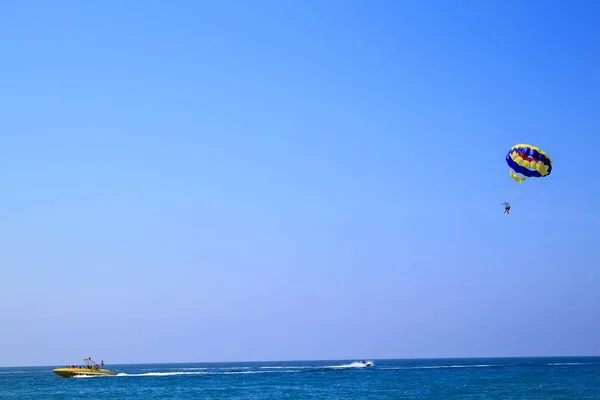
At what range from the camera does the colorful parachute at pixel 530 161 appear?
154ft

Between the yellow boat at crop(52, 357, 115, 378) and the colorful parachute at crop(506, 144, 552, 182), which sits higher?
the colorful parachute at crop(506, 144, 552, 182)

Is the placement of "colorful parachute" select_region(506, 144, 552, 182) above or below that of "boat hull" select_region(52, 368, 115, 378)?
above

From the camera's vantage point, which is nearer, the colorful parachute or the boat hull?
the colorful parachute

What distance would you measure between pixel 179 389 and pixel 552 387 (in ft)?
147

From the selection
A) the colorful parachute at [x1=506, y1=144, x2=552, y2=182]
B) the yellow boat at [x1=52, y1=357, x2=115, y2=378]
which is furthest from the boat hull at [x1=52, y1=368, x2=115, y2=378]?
the colorful parachute at [x1=506, y1=144, x2=552, y2=182]

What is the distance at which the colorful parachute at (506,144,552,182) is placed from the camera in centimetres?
4703

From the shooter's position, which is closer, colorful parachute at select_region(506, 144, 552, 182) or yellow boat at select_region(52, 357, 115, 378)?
colorful parachute at select_region(506, 144, 552, 182)

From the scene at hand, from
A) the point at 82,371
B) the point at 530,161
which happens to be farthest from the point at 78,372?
the point at 530,161

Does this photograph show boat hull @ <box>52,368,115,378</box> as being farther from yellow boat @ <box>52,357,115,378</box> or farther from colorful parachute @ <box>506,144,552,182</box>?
colorful parachute @ <box>506,144,552,182</box>

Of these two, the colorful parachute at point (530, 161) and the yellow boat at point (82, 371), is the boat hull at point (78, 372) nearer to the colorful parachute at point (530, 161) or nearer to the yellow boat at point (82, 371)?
the yellow boat at point (82, 371)

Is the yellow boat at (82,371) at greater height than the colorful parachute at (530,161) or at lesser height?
lesser

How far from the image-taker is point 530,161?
1853 inches

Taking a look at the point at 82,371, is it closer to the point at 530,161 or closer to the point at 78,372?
the point at 78,372

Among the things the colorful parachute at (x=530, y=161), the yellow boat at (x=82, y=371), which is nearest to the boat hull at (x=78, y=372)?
the yellow boat at (x=82, y=371)
